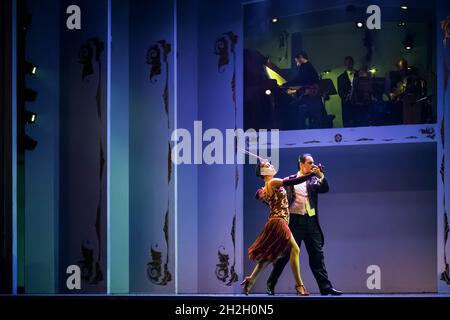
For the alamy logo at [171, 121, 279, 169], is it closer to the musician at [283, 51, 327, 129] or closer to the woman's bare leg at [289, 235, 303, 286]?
the musician at [283, 51, 327, 129]

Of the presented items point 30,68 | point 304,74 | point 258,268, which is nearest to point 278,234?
point 258,268

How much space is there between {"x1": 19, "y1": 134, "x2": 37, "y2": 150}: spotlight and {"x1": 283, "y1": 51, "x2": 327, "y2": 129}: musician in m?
2.31

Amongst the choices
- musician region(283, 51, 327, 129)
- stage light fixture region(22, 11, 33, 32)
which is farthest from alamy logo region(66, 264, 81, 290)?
musician region(283, 51, 327, 129)

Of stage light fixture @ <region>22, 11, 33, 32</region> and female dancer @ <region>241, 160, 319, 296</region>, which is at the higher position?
stage light fixture @ <region>22, 11, 33, 32</region>

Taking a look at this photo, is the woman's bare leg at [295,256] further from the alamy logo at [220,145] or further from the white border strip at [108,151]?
the white border strip at [108,151]

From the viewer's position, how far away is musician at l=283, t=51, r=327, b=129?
530 centimetres

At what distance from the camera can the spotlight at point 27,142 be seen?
5.35 m

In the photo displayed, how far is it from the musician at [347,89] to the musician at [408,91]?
33 centimetres

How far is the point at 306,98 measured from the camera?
5.32 m

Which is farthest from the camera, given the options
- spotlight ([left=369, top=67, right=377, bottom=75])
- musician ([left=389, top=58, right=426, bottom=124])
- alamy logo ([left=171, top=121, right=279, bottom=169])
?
alamy logo ([left=171, top=121, right=279, bottom=169])

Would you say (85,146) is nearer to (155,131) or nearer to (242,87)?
(155,131)

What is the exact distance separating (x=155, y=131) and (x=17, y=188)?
4.37ft

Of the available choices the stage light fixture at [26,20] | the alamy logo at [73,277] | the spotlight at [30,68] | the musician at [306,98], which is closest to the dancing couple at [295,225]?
the musician at [306,98]
